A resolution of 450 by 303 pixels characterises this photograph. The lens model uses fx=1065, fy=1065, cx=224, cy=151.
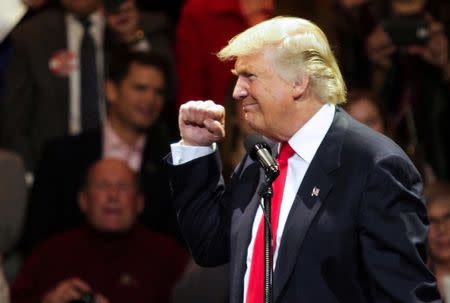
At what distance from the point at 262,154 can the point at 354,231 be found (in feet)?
0.93

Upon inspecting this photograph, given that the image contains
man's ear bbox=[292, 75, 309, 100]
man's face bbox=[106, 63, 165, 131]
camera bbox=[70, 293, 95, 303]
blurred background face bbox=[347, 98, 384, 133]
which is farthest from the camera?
man's face bbox=[106, 63, 165, 131]

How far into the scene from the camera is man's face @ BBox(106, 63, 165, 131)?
5.24 metres

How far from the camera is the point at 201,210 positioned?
8.97 feet

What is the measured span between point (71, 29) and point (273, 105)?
287 centimetres

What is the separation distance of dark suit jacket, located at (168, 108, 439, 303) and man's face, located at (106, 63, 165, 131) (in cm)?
266

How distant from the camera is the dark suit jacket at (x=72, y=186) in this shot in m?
5.04

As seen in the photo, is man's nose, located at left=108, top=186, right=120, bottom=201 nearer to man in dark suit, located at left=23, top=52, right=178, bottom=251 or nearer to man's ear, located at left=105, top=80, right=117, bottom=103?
man in dark suit, located at left=23, top=52, right=178, bottom=251

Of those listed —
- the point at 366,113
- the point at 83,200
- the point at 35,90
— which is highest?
the point at 35,90

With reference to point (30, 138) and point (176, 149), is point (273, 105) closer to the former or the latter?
point (176, 149)

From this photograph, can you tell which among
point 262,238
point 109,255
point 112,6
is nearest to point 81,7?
point 112,6

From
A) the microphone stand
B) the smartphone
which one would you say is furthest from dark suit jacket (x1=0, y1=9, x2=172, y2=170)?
the microphone stand

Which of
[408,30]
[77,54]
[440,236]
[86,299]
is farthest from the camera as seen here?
[77,54]

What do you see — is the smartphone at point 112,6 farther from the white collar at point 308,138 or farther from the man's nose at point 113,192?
the white collar at point 308,138

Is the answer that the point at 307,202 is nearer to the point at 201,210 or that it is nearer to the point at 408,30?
the point at 201,210
